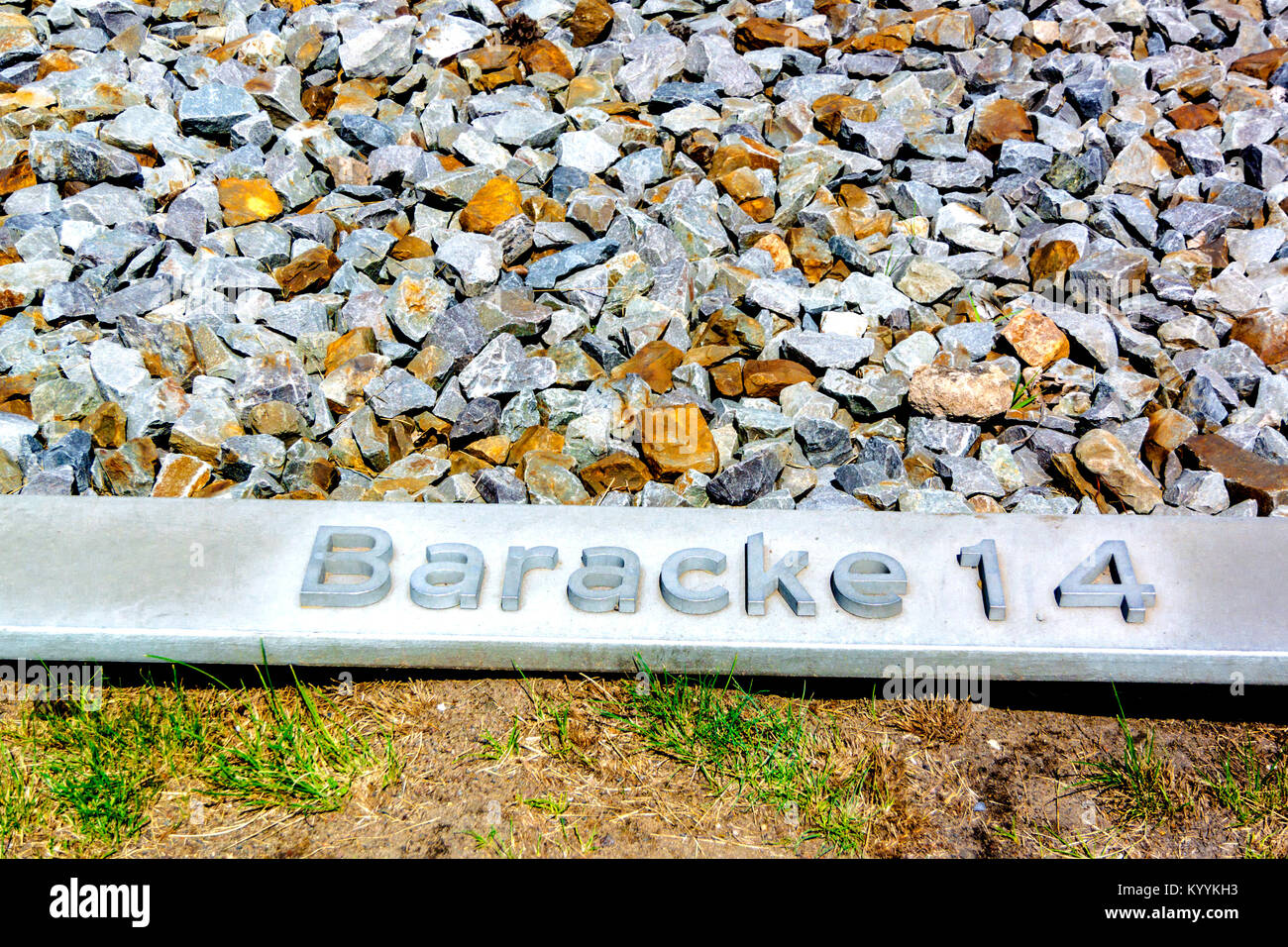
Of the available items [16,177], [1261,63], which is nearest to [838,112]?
[1261,63]

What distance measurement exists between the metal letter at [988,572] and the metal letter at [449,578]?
0.89 metres

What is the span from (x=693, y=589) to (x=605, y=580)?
16cm

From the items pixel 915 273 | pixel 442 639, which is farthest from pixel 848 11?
pixel 442 639

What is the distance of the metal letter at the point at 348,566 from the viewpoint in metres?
1.86

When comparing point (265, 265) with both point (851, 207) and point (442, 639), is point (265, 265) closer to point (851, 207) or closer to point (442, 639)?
point (442, 639)

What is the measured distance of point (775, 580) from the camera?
1.90m

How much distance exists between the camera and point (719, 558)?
194 centimetres

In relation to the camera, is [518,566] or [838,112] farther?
[838,112]

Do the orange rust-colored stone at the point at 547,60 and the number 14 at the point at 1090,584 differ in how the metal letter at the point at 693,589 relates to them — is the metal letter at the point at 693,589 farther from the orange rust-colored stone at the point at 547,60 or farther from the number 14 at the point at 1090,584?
the orange rust-colored stone at the point at 547,60

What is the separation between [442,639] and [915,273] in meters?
1.58

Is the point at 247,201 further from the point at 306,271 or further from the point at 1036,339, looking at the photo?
the point at 1036,339

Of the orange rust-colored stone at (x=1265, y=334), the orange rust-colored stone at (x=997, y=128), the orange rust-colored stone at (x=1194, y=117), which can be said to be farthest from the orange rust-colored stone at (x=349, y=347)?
the orange rust-colored stone at (x=1194, y=117)

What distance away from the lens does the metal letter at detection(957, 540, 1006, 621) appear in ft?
6.07
